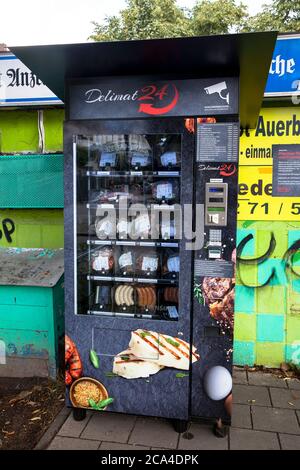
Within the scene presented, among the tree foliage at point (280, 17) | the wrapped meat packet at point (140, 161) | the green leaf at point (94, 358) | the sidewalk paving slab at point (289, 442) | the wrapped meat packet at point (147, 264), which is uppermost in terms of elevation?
the tree foliage at point (280, 17)

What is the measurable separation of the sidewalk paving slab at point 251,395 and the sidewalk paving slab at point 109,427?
1014 millimetres

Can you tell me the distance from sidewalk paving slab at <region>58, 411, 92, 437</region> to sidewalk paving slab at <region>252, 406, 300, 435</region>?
52.9 inches

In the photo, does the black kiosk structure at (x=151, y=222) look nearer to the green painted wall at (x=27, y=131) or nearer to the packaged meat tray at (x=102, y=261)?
the packaged meat tray at (x=102, y=261)

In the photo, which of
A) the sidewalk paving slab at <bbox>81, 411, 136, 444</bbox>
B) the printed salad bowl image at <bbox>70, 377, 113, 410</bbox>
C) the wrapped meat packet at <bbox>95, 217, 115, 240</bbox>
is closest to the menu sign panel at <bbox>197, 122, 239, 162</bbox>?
the wrapped meat packet at <bbox>95, 217, 115, 240</bbox>

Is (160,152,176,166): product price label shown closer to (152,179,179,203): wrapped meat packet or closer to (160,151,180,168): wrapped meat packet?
(160,151,180,168): wrapped meat packet

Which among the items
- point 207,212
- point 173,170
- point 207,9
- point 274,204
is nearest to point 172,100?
point 173,170

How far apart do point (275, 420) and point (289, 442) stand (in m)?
0.31

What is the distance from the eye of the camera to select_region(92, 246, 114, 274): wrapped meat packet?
3152 mm

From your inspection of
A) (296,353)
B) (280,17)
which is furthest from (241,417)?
(280,17)

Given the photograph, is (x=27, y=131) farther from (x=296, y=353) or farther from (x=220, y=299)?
(x=296, y=353)

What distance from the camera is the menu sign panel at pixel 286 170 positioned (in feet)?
12.8

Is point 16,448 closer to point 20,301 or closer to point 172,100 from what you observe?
point 20,301

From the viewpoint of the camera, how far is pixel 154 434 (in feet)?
9.64

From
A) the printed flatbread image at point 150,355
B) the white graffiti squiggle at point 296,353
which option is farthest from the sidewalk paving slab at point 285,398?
the printed flatbread image at point 150,355
